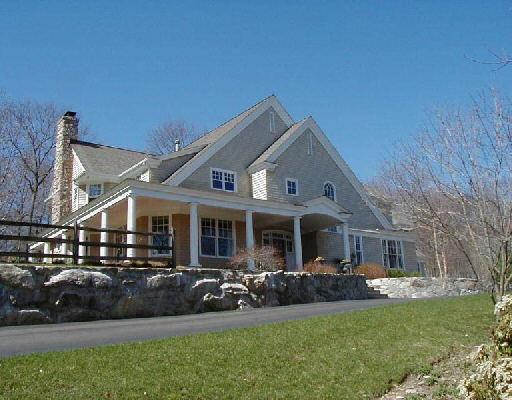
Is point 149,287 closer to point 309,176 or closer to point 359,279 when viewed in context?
point 359,279

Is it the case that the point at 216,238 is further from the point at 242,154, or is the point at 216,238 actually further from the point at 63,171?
the point at 63,171

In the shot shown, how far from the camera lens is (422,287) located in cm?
2417

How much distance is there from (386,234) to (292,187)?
7.24 m

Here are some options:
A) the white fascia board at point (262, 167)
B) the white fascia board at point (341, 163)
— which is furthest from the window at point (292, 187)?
the white fascia board at point (341, 163)

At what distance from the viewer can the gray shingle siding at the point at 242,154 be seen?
23.8m

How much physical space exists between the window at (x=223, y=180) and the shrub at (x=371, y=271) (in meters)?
7.32

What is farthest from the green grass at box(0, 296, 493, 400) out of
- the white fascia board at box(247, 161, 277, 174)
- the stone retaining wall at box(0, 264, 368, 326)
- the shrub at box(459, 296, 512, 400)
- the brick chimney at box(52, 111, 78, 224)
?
the brick chimney at box(52, 111, 78, 224)

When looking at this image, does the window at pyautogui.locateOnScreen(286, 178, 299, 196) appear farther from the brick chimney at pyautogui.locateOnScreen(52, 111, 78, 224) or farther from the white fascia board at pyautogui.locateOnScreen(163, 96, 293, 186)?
the brick chimney at pyautogui.locateOnScreen(52, 111, 78, 224)

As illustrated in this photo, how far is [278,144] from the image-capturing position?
26688 mm

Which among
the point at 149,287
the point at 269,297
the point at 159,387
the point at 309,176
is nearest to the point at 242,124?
the point at 309,176

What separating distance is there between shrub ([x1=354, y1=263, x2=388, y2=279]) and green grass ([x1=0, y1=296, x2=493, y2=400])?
48.3ft

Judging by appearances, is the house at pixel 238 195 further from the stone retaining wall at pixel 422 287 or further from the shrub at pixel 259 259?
the stone retaining wall at pixel 422 287

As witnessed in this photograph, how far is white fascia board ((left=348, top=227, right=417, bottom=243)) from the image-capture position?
2920 centimetres

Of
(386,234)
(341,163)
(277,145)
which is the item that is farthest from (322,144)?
(386,234)
